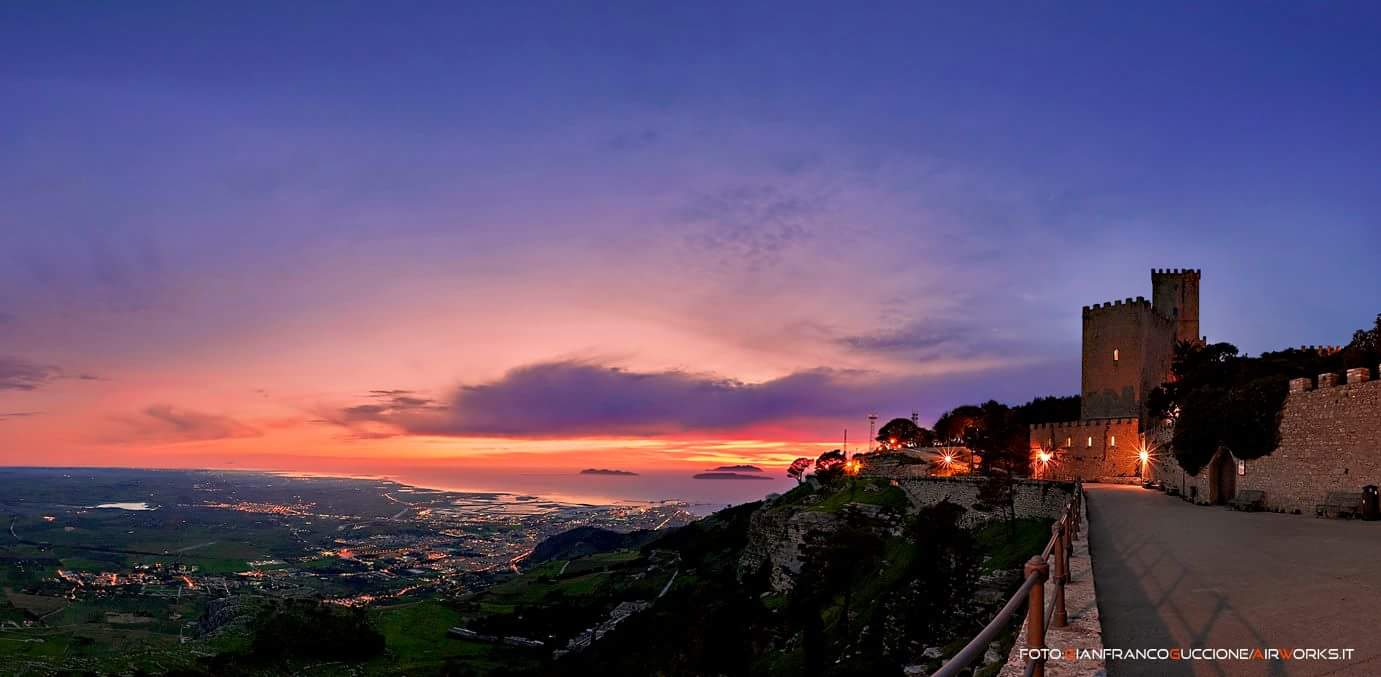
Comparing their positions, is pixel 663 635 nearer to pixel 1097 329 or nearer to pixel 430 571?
pixel 1097 329

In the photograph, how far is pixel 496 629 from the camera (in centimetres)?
7181

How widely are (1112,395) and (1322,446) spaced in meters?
38.3

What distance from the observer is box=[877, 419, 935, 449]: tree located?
9915 cm

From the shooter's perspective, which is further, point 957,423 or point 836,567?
point 957,423

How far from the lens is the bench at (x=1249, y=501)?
80.0ft

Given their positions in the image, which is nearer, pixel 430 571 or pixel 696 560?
pixel 696 560

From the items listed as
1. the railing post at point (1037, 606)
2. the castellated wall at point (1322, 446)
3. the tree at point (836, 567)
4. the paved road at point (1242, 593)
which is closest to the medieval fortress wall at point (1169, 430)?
the castellated wall at point (1322, 446)

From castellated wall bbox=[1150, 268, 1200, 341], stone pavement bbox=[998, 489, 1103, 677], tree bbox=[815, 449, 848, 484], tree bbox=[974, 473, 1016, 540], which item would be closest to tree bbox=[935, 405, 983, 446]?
tree bbox=[815, 449, 848, 484]

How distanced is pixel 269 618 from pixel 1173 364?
274ft

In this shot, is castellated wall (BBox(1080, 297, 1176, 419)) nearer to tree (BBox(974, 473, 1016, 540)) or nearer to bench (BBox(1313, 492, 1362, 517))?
tree (BBox(974, 473, 1016, 540))

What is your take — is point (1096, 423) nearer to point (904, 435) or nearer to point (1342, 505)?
point (1342, 505)

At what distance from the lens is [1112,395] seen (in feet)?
191

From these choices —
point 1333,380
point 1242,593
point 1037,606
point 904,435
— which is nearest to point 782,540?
point 1333,380

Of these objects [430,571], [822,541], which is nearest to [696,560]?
[822,541]
